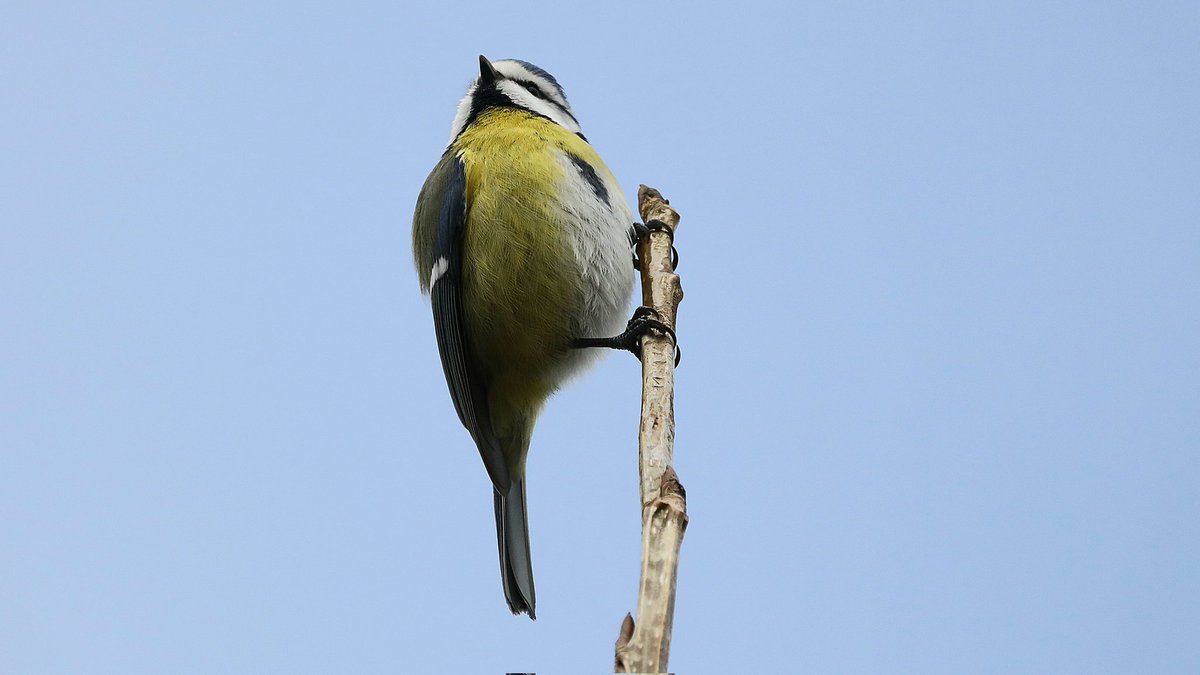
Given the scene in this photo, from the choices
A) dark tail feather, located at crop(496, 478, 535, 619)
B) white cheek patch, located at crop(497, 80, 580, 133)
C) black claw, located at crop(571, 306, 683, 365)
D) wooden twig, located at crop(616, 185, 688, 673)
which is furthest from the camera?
white cheek patch, located at crop(497, 80, 580, 133)

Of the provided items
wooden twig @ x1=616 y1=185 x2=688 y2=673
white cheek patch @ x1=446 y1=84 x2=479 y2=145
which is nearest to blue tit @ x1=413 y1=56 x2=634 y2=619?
wooden twig @ x1=616 y1=185 x2=688 y2=673

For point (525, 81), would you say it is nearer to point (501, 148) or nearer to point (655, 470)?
point (501, 148)

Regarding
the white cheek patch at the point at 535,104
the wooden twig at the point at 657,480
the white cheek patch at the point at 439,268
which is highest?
the white cheek patch at the point at 535,104

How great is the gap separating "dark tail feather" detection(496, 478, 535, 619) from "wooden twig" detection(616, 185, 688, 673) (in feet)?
3.49

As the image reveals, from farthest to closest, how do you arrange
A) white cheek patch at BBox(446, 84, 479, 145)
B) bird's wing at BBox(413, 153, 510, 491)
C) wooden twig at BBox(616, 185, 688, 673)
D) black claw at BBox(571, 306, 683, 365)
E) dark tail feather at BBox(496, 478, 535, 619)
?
white cheek patch at BBox(446, 84, 479, 145) → bird's wing at BBox(413, 153, 510, 491) → dark tail feather at BBox(496, 478, 535, 619) → black claw at BBox(571, 306, 683, 365) → wooden twig at BBox(616, 185, 688, 673)

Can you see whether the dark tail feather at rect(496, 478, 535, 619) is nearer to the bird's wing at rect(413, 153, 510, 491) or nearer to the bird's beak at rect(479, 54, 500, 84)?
the bird's wing at rect(413, 153, 510, 491)

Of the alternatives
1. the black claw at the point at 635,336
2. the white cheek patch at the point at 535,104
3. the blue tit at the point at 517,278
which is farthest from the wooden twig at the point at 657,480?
the white cheek patch at the point at 535,104

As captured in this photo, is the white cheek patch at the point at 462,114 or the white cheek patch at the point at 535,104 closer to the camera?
the white cheek patch at the point at 535,104

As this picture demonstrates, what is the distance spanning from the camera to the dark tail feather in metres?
3.76

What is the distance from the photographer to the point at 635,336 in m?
3.49

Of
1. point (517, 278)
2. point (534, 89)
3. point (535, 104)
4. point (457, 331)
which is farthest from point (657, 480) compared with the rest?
point (534, 89)

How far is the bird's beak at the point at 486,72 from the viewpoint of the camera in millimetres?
4641

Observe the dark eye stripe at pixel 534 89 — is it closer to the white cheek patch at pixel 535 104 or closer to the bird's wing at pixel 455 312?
the white cheek patch at pixel 535 104

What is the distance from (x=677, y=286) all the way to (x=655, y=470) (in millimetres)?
1011
